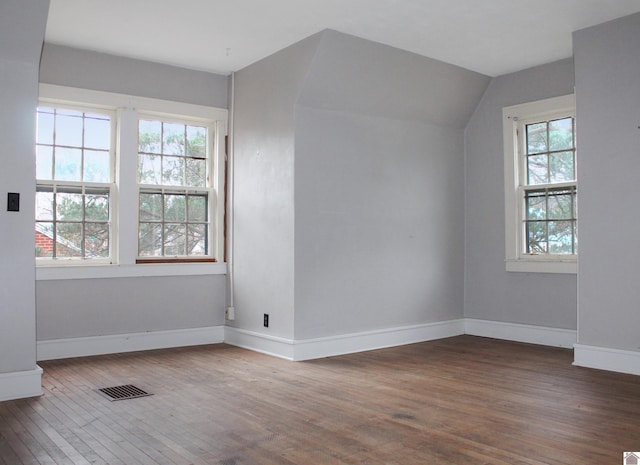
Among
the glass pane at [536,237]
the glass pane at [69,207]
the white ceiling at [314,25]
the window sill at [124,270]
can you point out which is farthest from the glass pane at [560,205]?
the glass pane at [69,207]

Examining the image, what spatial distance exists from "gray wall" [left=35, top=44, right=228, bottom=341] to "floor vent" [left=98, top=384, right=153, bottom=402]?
133 centimetres

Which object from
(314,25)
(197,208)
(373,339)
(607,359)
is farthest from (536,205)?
(197,208)

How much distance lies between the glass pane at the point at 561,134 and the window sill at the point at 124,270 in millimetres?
3514

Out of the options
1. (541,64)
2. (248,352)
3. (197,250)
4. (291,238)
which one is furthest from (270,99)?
(541,64)

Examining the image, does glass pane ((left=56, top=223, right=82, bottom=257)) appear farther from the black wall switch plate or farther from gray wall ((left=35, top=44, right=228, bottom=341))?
the black wall switch plate

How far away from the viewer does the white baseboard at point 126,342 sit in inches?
194

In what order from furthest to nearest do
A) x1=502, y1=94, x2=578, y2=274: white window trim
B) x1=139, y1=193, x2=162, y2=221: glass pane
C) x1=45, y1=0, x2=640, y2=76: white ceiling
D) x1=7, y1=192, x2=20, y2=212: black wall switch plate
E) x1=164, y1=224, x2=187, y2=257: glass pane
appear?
x1=502, y1=94, x2=578, y2=274: white window trim → x1=164, y1=224, x2=187, y2=257: glass pane → x1=139, y1=193, x2=162, y2=221: glass pane → x1=45, y1=0, x2=640, y2=76: white ceiling → x1=7, y1=192, x2=20, y2=212: black wall switch plate

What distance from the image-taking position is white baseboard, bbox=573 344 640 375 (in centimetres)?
434

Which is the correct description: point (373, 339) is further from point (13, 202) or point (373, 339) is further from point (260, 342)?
point (13, 202)

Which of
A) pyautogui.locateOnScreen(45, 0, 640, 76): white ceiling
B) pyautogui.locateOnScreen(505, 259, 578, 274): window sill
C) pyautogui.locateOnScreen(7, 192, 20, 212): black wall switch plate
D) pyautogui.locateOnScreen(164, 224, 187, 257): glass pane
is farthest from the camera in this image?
pyautogui.locateOnScreen(164, 224, 187, 257): glass pane

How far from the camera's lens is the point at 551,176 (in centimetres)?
566

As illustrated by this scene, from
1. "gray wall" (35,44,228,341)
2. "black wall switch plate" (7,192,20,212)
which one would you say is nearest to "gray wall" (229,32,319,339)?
"gray wall" (35,44,228,341)

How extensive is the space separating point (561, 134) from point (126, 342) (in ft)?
15.2

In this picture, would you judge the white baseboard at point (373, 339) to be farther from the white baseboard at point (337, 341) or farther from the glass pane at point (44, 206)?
the glass pane at point (44, 206)
